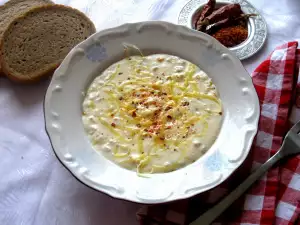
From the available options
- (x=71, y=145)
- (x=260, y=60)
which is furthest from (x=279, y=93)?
(x=71, y=145)

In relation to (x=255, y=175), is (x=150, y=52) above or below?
above

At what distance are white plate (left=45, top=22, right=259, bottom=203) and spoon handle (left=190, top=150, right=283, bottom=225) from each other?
0.07 metres

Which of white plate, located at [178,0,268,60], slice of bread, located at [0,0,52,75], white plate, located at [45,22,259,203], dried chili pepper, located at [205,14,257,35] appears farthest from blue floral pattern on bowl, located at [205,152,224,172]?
slice of bread, located at [0,0,52,75]

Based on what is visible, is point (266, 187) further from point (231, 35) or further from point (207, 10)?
point (207, 10)

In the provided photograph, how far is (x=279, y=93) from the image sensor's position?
5.02ft

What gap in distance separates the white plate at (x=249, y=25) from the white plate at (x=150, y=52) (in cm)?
22

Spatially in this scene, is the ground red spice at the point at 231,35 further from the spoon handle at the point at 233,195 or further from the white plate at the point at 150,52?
the spoon handle at the point at 233,195

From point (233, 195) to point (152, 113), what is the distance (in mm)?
428

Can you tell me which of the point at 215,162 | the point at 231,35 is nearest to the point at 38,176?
the point at 215,162

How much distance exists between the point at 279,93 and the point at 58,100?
0.87 meters

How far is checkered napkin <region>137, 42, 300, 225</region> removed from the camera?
1.26 m

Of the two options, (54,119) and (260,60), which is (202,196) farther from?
(260,60)

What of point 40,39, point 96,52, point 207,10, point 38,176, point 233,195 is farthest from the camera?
point 207,10

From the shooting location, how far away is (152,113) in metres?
1.47
